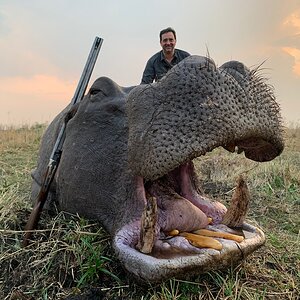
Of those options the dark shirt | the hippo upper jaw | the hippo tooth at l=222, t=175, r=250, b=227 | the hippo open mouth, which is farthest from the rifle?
the dark shirt

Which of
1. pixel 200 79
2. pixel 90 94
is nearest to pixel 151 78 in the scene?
pixel 90 94

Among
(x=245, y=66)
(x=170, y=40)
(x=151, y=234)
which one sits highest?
(x=170, y=40)

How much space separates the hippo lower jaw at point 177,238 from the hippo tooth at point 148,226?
0.02m

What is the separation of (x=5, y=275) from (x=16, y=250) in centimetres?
25

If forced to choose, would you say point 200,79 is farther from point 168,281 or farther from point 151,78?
point 151,78

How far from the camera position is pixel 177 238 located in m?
2.93

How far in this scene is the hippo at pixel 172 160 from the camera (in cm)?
274

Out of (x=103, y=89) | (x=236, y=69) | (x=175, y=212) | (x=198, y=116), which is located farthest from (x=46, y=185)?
(x=236, y=69)

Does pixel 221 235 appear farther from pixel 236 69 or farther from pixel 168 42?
pixel 168 42

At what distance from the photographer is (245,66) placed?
9.87 ft

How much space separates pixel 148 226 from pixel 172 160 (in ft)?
1.21

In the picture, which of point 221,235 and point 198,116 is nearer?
point 198,116

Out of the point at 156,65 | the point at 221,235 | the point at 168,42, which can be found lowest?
the point at 221,235

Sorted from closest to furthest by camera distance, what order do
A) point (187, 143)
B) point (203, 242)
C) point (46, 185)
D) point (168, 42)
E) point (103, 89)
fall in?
1. point (187, 143)
2. point (203, 242)
3. point (103, 89)
4. point (46, 185)
5. point (168, 42)
